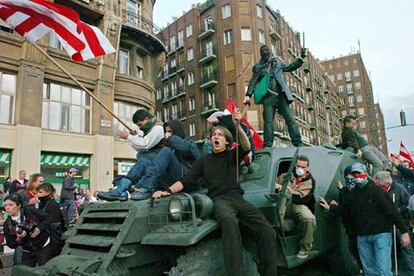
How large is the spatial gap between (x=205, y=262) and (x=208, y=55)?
40.4 m

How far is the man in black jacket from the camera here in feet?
15.8

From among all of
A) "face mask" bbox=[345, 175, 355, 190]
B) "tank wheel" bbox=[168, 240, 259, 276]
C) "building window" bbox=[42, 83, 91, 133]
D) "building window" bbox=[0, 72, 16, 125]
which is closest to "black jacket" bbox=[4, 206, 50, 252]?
"tank wheel" bbox=[168, 240, 259, 276]

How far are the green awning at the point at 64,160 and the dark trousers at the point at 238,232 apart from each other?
15914 mm

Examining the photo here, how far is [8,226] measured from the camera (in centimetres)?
537

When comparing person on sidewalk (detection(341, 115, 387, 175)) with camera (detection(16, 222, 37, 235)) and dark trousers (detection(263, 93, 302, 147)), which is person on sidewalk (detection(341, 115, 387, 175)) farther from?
camera (detection(16, 222, 37, 235))

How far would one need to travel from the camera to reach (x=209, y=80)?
4241 centimetres

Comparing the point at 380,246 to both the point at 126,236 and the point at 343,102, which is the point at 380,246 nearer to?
the point at 126,236

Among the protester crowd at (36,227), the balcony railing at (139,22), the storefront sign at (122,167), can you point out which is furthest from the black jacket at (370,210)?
the balcony railing at (139,22)

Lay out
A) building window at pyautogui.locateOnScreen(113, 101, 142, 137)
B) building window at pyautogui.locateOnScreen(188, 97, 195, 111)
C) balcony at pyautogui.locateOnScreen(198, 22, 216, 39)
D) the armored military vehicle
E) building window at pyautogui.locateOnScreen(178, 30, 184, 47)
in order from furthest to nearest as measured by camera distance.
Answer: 1. building window at pyautogui.locateOnScreen(178, 30, 184, 47)
2. building window at pyautogui.locateOnScreen(188, 97, 195, 111)
3. balcony at pyautogui.locateOnScreen(198, 22, 216, 39)
4. building window at pyautogui.locateOnScreen(113, 101, 142, 137)
5. the armored military vehicle

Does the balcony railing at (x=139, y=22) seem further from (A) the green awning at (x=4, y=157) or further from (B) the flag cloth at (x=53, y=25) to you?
(B) the flag cloth at (x=53, y=25)

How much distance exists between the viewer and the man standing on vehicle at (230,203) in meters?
3.60

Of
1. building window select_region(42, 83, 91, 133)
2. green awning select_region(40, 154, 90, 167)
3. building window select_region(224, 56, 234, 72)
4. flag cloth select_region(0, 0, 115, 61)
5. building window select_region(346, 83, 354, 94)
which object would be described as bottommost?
green awning select_region(40, 154, 90, 167)

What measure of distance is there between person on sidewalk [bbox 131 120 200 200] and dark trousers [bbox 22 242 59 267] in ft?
5.71

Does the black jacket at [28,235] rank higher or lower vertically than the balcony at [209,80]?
lower
